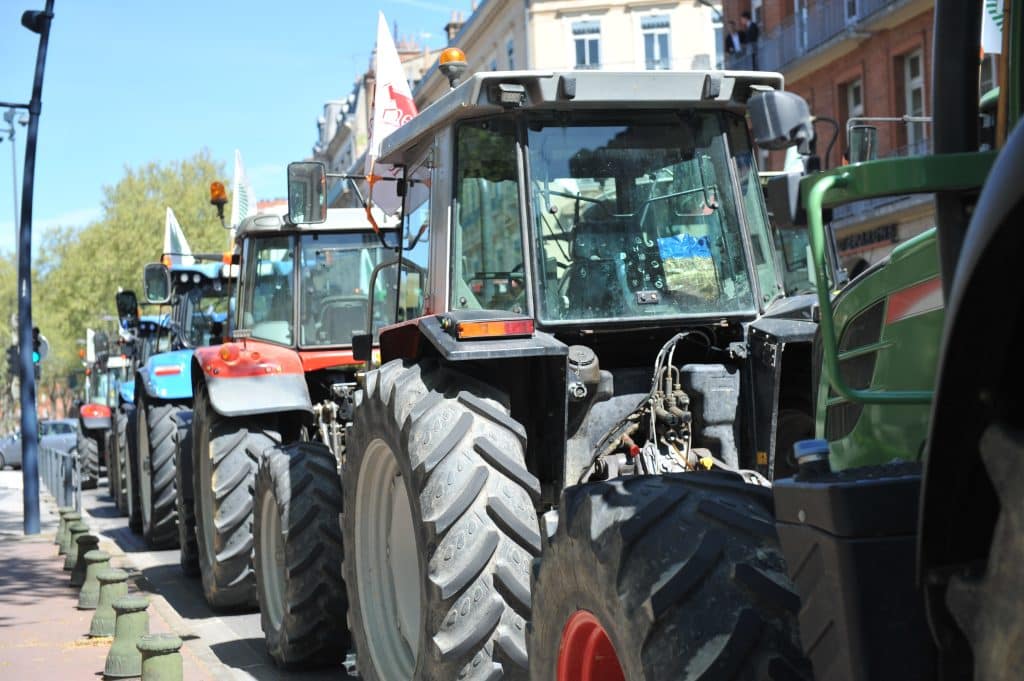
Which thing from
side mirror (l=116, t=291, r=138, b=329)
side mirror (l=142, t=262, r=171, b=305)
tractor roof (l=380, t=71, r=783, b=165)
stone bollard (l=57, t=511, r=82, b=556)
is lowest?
stone bollard (l=57, t=511, r=82, b=556)

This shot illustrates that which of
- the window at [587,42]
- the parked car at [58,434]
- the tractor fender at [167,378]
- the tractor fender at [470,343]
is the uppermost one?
the window at [587,42]

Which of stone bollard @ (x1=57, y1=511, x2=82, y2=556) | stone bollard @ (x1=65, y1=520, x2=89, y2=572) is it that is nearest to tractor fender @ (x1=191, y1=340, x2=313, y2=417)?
stone bollard @ (x1=65, y1=520, x2=89, y2=572)

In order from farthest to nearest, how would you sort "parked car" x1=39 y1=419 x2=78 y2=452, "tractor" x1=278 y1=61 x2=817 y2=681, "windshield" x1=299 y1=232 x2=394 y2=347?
"parked car" x1=39 y1=419 x2=78 y2=452, "windshield" x1=299 y1=232 x2=394 y2=347, "tractor" x1=278 y1=61 x2=817 y2=681

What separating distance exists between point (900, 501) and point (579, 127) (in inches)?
131

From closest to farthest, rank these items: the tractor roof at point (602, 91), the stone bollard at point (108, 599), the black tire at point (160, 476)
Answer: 1. the tractor roof at point (602, 91)
2. the stone bollard at point (108, 599)
3. the black tire at point (160, 476)

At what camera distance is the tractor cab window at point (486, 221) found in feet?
17.4

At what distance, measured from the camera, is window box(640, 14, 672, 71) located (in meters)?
46.5

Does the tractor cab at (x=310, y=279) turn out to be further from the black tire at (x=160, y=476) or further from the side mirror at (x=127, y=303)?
the side mirror at (x=127, y=303)

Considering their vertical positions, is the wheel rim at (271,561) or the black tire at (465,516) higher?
the black tire at (465,516)

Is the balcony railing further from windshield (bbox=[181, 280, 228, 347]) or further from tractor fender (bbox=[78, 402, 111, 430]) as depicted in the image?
windshield (bbox=[181, 280, 228, 347])

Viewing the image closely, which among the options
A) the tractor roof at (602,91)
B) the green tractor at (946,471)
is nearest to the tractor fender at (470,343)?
the tractor roof at (602,91)

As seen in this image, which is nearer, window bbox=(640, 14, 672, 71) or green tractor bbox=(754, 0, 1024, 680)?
green tractor bbox=(754, 0, 1024, 680)

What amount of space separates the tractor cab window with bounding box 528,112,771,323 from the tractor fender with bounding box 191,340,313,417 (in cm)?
400

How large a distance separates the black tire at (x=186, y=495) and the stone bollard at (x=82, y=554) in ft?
2.14
